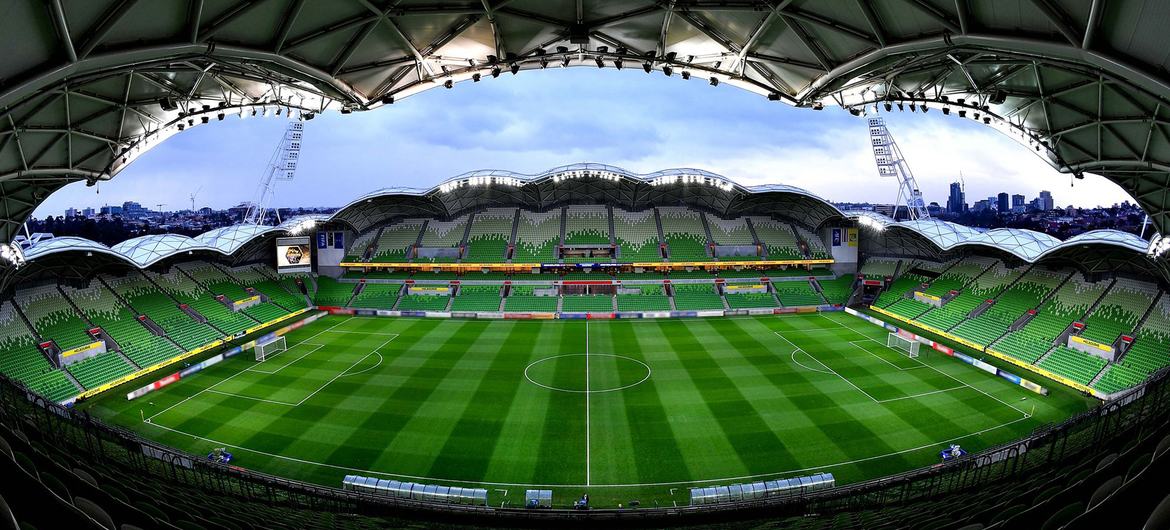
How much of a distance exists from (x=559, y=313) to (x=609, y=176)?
14668 mm

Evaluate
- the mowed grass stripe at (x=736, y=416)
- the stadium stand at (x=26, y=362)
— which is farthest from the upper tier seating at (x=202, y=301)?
the mowed grass stripe at (x=736, y=416)

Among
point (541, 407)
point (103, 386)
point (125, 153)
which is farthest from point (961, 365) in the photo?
point (103, 386)

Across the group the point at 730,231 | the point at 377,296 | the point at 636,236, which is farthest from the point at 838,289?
the point at 377,296

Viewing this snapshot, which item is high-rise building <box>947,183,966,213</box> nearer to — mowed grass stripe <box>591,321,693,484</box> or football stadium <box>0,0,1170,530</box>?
football stadium <box>0,0,1170,530</box>

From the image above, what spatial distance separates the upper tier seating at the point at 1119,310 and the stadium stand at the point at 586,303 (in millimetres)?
32646

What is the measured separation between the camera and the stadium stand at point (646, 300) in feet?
139

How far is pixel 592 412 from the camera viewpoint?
72.0ft

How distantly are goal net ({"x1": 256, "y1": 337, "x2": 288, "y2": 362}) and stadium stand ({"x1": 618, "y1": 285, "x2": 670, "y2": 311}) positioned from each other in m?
27.5

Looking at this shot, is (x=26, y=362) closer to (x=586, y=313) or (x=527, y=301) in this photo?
(x=527, y=301)

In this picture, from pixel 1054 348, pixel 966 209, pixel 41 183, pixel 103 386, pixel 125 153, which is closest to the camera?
pixel 125 153

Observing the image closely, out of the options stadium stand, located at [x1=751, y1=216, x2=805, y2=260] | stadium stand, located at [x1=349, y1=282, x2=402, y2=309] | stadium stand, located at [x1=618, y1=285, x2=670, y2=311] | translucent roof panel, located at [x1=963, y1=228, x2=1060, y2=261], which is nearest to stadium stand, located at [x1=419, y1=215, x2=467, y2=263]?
stadium stand, located at [x1=349, y1=282, x2=402, y2=309]

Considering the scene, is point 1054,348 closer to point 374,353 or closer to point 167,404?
point 374,353

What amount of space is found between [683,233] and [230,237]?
44.3m

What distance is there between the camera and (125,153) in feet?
47.4
